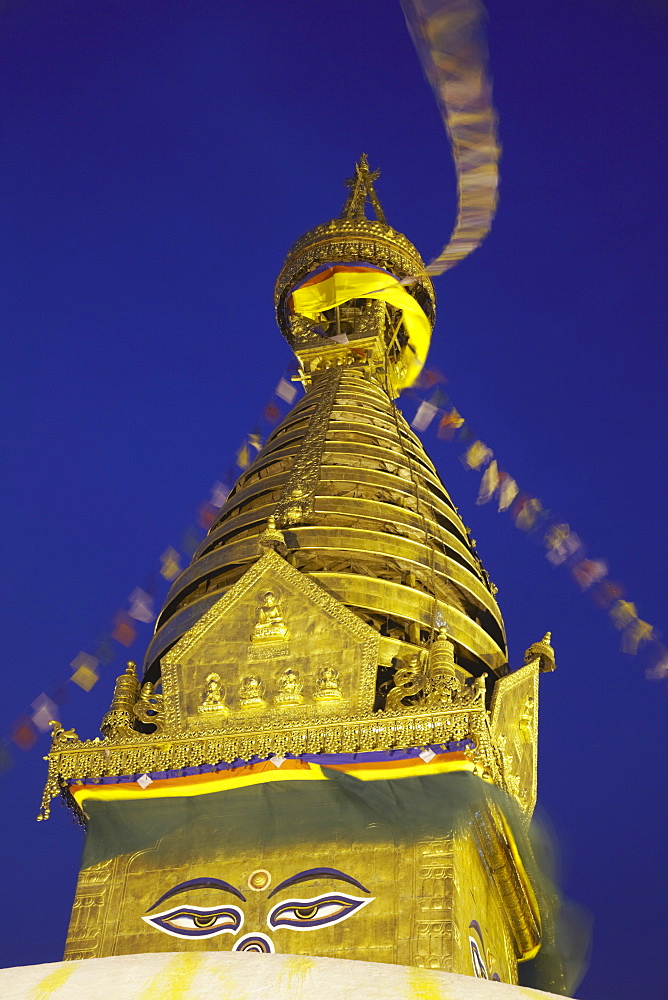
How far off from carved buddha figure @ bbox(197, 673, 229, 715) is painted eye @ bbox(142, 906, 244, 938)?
5.76 feet

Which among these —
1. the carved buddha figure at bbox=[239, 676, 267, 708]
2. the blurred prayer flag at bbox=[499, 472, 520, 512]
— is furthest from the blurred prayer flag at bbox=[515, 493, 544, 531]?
the carved buddha figure at bbox=[239, 676, 267, 708]

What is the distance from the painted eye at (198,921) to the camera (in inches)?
388

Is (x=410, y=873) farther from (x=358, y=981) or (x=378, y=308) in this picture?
→ (x=378, y=308)

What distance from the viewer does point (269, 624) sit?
11656mm

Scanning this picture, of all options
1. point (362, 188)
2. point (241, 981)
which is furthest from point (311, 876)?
point (362, 188)

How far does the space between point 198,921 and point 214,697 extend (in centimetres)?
200

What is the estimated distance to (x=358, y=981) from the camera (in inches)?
231

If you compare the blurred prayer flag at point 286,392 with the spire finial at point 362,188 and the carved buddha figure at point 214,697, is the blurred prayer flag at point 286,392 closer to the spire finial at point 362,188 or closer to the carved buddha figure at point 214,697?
the spire finial at point 362,188

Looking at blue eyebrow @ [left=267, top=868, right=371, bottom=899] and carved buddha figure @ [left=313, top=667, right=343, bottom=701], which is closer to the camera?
blue eyebrow @ [left=267, top=868, right=371, bottom=899]

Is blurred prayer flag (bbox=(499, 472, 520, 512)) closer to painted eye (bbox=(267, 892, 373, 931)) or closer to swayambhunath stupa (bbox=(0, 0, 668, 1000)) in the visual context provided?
swayambhunath stupa (bbox=(0, 0, 668, 1000))

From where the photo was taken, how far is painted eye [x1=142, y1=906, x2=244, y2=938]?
9.84 meters

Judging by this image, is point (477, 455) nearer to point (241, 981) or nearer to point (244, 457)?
point (244, 457)

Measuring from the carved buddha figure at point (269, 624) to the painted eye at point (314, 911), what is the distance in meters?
2.54

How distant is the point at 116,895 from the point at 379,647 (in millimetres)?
3097
